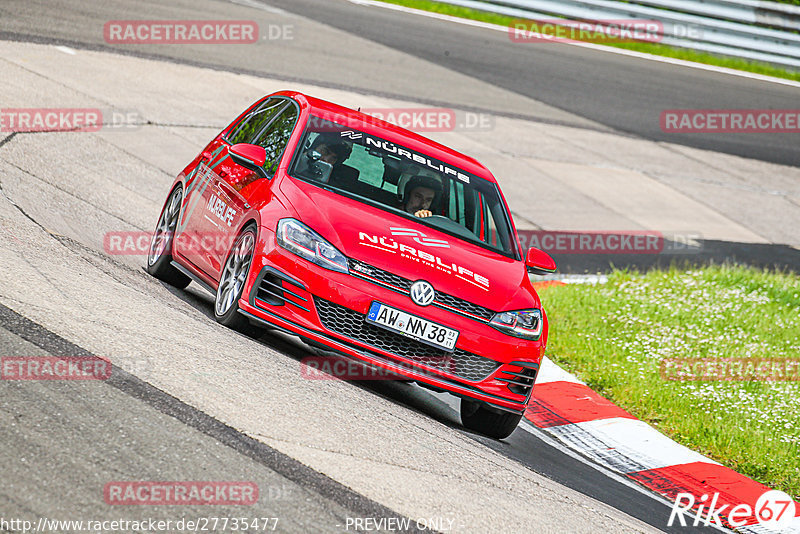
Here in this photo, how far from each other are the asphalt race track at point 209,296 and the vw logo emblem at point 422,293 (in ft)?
2.09

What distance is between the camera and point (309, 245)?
20.9 ft

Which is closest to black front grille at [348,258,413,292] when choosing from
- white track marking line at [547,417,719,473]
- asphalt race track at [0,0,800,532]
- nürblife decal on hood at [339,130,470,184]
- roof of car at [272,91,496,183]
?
asphalt race track at [0,0,800,532]

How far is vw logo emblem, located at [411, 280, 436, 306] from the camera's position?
20.5ft

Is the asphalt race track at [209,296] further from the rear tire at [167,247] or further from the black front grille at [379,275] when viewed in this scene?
the black front grille at [379,275]

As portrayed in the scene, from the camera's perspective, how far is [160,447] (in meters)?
4.40

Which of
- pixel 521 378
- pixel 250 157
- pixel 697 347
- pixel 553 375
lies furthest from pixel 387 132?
pixel 697 347

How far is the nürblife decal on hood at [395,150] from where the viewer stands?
7.55 m

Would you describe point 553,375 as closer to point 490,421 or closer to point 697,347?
point 697,347

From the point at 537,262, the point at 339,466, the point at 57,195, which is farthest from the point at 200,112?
the point at 339,466

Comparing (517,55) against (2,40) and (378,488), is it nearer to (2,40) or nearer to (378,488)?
(2,40)

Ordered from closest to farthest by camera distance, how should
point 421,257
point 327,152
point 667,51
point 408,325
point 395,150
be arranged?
point 408,325 → point 421,257 → point 327,152 → point 395,150 → point 667,51

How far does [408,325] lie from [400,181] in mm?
1508

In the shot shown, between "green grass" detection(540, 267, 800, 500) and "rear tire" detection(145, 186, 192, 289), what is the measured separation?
323 centimetres

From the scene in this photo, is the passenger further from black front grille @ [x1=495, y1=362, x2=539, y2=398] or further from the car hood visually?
black front grille @ [x1=495, y1=362, x2=539, y2=398]
